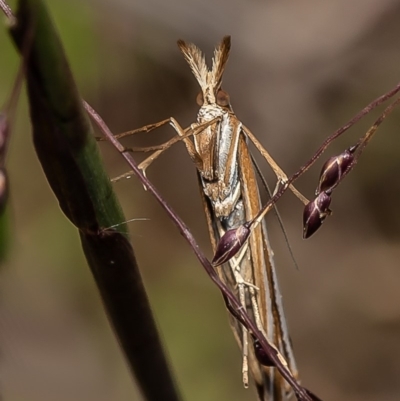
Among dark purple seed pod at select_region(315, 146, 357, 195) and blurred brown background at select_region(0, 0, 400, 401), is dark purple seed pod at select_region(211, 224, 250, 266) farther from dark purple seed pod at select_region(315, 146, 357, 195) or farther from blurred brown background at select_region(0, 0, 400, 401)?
blurred brown background at select_region(0, 0, 400, 401)

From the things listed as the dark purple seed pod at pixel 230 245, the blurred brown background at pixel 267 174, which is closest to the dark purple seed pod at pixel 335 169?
the dark purple seed pod at pixel 230 245

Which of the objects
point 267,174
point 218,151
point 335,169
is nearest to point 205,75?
point 218,151

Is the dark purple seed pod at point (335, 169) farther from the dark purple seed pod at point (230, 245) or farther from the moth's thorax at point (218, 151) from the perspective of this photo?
the moth's thorax at point (218, 151)

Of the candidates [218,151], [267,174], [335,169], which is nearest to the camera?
[335,169]

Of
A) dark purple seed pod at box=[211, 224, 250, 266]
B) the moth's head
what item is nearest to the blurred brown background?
the moth's head

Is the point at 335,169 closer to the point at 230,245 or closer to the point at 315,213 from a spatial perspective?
the point at 315,213

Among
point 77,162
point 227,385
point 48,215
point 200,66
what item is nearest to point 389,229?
point 227,385

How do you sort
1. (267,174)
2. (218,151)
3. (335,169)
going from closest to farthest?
(335,169) < (218,151) < (267,174)
